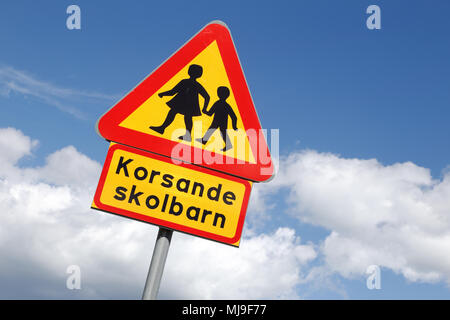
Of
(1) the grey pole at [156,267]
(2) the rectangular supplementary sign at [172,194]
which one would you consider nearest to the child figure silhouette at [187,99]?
(2) the rectangular supplementary sign at [172,194]

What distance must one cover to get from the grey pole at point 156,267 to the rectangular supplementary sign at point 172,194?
4.0 inches

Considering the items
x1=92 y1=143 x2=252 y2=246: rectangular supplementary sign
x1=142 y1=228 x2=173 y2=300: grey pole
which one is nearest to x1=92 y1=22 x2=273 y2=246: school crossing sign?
x1=92 y1=143 x2=252 y2=246: rectangular supplementary sign

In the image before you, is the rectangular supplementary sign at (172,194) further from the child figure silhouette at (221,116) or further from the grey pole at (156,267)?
the child figure silhouette at (221,116)

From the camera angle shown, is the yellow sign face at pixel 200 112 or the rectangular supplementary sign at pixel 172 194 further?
the yellow sign face at pixel 200 112

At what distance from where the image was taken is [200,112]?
2.38 meters

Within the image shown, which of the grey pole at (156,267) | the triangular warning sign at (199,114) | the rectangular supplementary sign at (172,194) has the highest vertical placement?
the triangular warning sign at (199,114)

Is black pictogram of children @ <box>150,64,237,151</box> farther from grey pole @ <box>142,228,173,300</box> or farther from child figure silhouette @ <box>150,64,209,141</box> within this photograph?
grey pole @ <box>142,228,173,300</box>

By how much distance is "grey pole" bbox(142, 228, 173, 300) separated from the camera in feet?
6.42

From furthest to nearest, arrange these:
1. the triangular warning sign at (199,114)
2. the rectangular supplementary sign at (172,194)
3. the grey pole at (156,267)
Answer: the triangular warning sign at (199,114), the rectangular supplementary sign at (172,194), the grey pole at (156,267)

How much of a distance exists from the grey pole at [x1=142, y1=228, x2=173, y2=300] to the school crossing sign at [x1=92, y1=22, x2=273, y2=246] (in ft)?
0.37

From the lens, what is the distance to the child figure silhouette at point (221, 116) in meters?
2.37

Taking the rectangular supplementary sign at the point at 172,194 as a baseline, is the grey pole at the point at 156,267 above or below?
below
